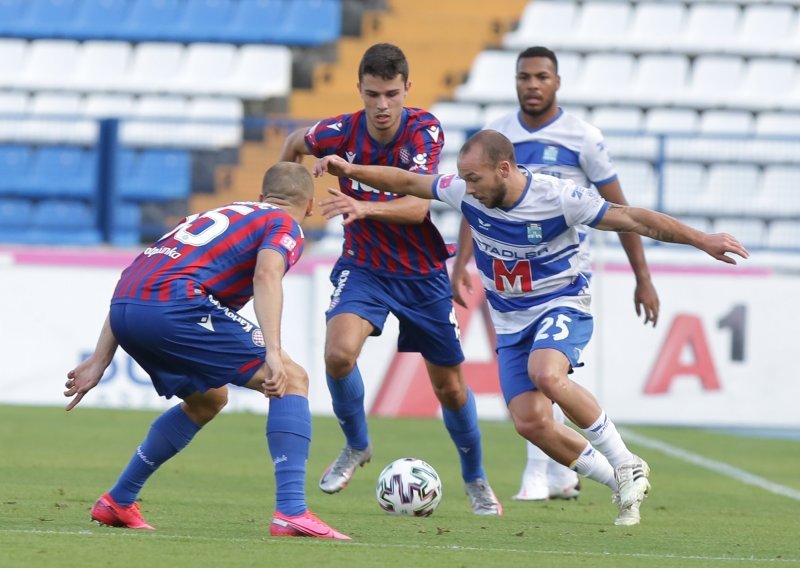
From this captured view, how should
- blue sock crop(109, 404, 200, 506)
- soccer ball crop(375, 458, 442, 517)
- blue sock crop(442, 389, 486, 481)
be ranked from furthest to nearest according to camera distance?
blue sock crop(442, 389, 486, 481) → soccer ball crop(375, 458, 442, 517) → blue sock crop(109, 404, 200, 506)

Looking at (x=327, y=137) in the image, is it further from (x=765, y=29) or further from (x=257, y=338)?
(x=765, y=29)

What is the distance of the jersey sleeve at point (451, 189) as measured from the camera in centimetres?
651

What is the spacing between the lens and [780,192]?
44.9 feet

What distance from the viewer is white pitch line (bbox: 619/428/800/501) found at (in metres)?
8.86

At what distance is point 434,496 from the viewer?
6820mm

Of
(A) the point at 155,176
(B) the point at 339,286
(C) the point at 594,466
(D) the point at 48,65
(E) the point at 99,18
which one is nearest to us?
(C) the point at 594,466

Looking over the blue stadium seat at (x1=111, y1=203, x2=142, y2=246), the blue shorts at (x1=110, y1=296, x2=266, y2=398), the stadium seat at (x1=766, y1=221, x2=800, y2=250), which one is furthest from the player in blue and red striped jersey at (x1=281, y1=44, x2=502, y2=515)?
the stadium seat at (x1=766, y1=221, x2=800, y2=250)

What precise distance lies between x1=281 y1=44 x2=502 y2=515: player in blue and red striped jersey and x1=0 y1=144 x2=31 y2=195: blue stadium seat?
790 centimetres

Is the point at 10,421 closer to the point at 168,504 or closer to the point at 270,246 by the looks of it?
the point at 168,504

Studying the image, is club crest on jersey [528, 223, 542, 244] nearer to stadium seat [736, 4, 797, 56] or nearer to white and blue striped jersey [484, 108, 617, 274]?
white and blue striped jersey [484, 108, 617, 274]

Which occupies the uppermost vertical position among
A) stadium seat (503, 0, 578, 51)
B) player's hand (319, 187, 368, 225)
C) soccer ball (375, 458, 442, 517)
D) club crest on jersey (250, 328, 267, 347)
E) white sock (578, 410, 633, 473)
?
stadium seat (503, 0, 578, 51)

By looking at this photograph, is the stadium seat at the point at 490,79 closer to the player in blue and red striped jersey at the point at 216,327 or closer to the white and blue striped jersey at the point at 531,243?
the white and blue striped jersey at the point at 531,243

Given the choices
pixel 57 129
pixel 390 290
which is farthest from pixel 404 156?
pixel 57 129

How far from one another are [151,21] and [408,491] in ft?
47.2
